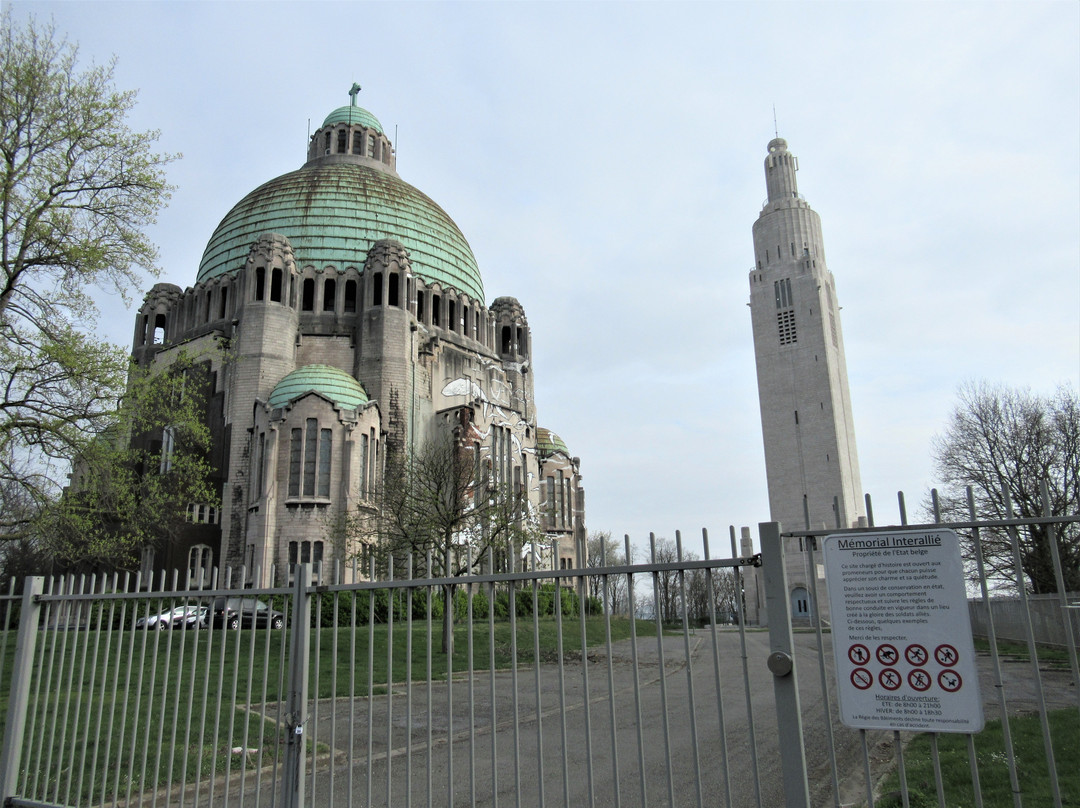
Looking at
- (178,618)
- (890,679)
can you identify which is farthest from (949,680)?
(178,618)

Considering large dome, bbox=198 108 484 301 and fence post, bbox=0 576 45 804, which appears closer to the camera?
fence post, bbox=0 576 45 804

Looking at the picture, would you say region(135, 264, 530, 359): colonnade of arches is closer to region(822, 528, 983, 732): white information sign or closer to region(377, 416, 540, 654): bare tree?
region(377, 416, 540, 654): bare tree

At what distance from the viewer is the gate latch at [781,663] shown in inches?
159

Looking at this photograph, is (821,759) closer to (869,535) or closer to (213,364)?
(869,535)

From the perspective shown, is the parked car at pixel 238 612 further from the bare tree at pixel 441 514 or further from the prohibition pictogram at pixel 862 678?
the bare tree at pixel 441 514

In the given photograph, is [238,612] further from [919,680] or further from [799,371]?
[799,371]

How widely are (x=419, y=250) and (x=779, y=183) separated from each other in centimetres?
4869

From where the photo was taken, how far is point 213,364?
38.0m

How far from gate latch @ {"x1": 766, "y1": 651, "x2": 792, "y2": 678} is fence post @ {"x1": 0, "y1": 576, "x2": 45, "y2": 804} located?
22.0 feet

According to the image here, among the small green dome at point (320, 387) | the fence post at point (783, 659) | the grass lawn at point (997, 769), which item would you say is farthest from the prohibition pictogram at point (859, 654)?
the small green dome at point (320, 387)

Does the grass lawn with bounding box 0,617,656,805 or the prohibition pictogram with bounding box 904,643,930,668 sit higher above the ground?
the prohibition pictogram with bounding box 904,643,930,668

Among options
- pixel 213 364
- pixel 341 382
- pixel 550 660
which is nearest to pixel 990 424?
pixel 550 660

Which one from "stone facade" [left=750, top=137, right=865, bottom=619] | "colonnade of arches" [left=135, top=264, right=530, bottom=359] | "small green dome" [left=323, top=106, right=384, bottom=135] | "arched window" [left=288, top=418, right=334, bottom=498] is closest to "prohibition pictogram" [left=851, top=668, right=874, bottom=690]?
"arched window" [left=288, top=418, right=334, bottom=498]

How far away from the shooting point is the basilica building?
3312 cm
